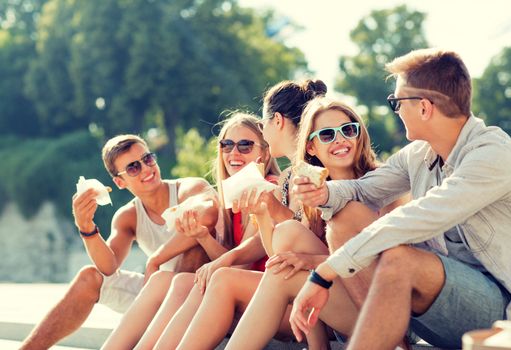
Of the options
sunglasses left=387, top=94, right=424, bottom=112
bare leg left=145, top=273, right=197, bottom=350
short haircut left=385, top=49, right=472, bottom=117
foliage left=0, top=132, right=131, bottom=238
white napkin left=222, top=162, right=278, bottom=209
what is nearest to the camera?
short haircut left=385, top=49, right=472, bottom=117

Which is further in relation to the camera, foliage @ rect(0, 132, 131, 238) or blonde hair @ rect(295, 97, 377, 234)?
foliage @ rect(0, 132, 131, 238)

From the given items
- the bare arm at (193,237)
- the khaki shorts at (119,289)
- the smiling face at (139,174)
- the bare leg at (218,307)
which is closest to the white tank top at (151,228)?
the smiling face at (139,174)

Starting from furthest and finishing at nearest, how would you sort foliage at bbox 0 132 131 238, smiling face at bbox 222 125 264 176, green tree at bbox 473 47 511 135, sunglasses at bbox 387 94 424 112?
green tree at bbox 473 47 511 135 → foliage at bbox 0 132 131 238 → smiling face at bbox 222 125 264 176 → sunglasses at bbox 387 94 424 112

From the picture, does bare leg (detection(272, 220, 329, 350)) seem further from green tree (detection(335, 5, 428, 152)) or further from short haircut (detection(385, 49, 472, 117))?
green tree (detection(335, 5, 428, 152))

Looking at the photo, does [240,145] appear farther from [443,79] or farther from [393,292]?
[393,292]

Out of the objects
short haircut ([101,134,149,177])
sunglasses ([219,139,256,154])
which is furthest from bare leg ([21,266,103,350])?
sunglasses ([219,139,256,154])

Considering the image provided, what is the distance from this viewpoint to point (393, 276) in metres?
3.12

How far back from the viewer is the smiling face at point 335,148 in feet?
14.1

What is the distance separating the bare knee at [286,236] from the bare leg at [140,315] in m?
1.08

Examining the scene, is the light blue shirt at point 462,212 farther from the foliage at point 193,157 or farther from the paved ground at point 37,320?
the foliage at point 193,157

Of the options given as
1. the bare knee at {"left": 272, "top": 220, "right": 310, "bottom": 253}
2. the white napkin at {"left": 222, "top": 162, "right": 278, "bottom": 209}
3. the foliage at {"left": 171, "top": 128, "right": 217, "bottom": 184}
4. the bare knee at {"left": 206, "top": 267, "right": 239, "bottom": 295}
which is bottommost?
the foliage at {"left": 171, "top": 128, "right": 217, "bottom": 184}

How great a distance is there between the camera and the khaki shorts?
5.59 metres

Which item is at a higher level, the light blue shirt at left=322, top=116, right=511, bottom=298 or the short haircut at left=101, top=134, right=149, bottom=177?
the short haircut at left=101, top=134, right=149, bottom=177

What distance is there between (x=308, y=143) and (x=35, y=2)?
42.5 meters
